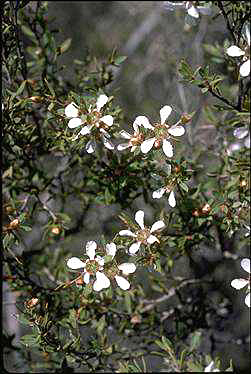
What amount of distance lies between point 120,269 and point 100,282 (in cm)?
5

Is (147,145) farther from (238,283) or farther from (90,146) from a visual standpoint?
(238,283)

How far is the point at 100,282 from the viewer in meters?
1.22

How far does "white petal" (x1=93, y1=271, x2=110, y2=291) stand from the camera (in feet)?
3.99

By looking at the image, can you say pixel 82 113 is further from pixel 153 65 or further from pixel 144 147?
pixel 153 65

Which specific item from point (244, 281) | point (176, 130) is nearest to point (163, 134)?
point (176, 130)

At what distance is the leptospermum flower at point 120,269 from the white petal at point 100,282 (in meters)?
0.03

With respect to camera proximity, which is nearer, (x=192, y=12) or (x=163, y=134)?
(x=163, y=134)

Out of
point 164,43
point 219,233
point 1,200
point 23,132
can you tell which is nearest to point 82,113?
point 23,132

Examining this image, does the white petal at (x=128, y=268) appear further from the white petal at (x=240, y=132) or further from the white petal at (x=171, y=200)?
the white petal at (x=240, y=132)

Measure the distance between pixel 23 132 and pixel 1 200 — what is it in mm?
235

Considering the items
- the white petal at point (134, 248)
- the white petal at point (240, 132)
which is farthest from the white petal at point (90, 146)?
the white petal at point (240, 132)

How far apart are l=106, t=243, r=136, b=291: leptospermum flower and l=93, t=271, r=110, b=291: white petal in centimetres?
3

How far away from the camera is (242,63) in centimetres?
125

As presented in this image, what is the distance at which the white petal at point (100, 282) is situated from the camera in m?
1.21
